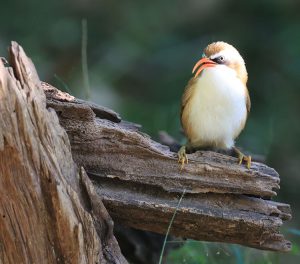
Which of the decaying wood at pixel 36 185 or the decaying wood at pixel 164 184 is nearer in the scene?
the decaying wood at pixel 36 185

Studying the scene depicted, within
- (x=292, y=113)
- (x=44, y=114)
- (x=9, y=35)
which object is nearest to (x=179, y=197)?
(x=44, y=114)

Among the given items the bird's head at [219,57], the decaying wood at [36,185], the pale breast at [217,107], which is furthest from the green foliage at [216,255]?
the decaying wood at [36,185]

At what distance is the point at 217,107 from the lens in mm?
3664

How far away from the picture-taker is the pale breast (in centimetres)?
365

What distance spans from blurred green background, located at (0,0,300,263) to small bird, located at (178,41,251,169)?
2.26 m

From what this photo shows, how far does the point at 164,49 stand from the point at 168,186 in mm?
3811

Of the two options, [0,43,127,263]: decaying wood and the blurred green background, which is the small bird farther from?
the blurred green background

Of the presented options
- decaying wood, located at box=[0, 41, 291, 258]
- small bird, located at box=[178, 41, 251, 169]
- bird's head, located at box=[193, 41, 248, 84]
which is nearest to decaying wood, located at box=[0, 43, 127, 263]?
decaying wood, located at box=[0, 41, 291, 258]

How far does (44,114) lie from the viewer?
2.75m

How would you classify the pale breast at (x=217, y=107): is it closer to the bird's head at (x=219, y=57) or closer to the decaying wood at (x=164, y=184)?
the bird's head at (x=219, y=57)

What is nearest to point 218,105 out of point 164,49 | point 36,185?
point 36,185

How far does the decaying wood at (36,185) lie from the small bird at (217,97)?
0.93 meters

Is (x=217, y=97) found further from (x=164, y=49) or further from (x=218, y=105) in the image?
(x=164, y=49)

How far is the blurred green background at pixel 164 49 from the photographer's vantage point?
6363 millimetres
